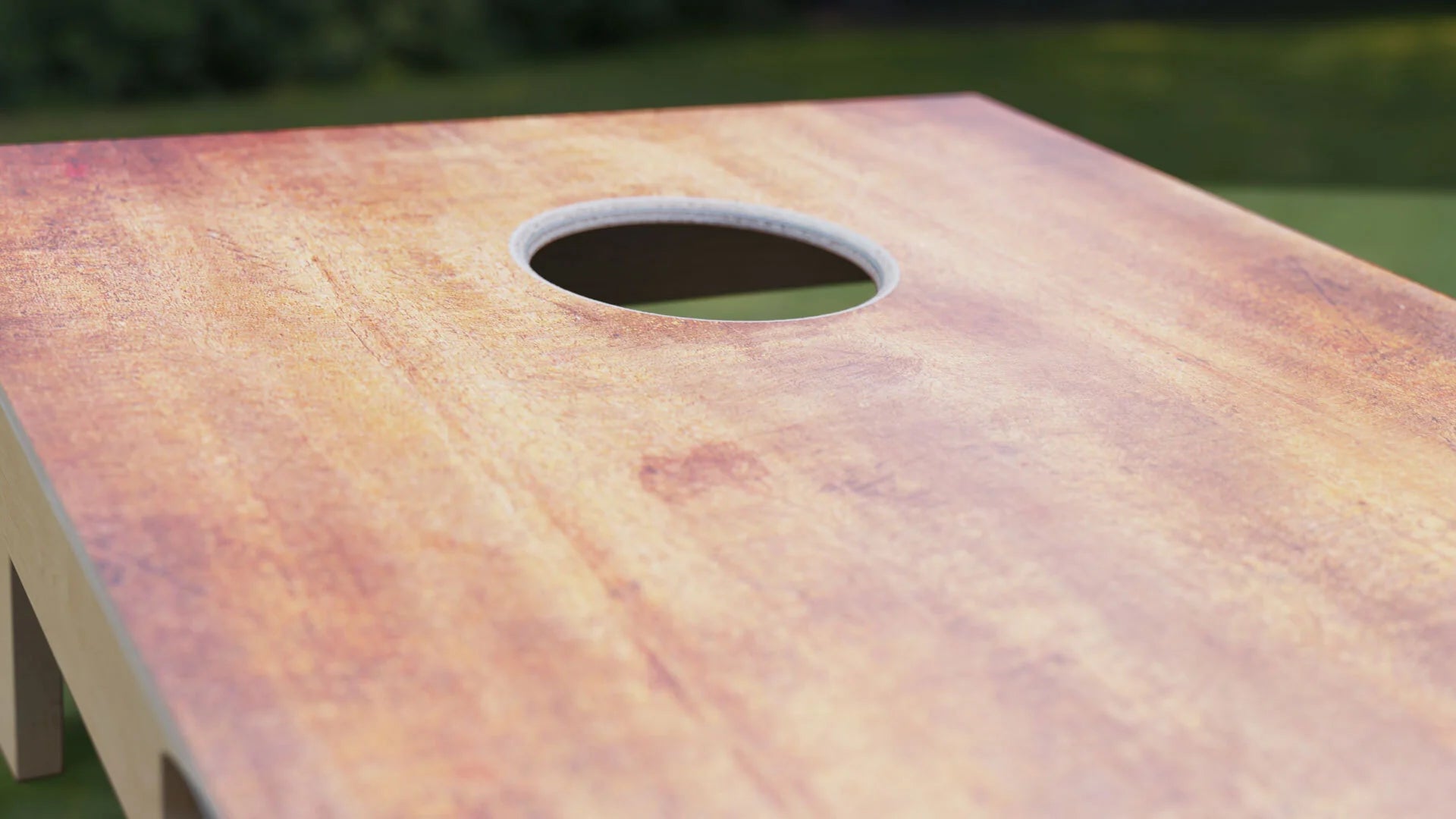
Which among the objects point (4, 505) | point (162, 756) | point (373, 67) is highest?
point (162, 756)

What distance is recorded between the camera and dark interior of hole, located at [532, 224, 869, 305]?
1378 millimetres

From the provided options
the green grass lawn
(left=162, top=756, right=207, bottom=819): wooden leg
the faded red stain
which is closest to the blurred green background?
the green grass lawn

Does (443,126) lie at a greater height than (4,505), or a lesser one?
greater

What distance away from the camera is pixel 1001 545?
76 centimetres

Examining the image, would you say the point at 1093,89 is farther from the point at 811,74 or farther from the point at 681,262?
the point at 681,262

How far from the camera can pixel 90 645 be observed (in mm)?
736

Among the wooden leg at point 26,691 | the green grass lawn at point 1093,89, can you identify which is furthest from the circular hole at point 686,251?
the green grass lawn at point 1093,89

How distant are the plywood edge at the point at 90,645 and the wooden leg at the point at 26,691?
191 mm

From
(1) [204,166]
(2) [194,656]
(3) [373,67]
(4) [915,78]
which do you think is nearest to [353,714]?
(2) [194,656]

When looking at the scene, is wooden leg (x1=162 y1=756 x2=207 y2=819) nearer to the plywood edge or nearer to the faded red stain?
the plywood edge

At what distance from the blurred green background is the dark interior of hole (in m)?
0.98

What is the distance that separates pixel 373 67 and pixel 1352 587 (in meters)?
4.26

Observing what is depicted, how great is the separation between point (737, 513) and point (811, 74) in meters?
4.38

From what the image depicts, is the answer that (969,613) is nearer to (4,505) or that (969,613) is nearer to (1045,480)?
(1045,480)
